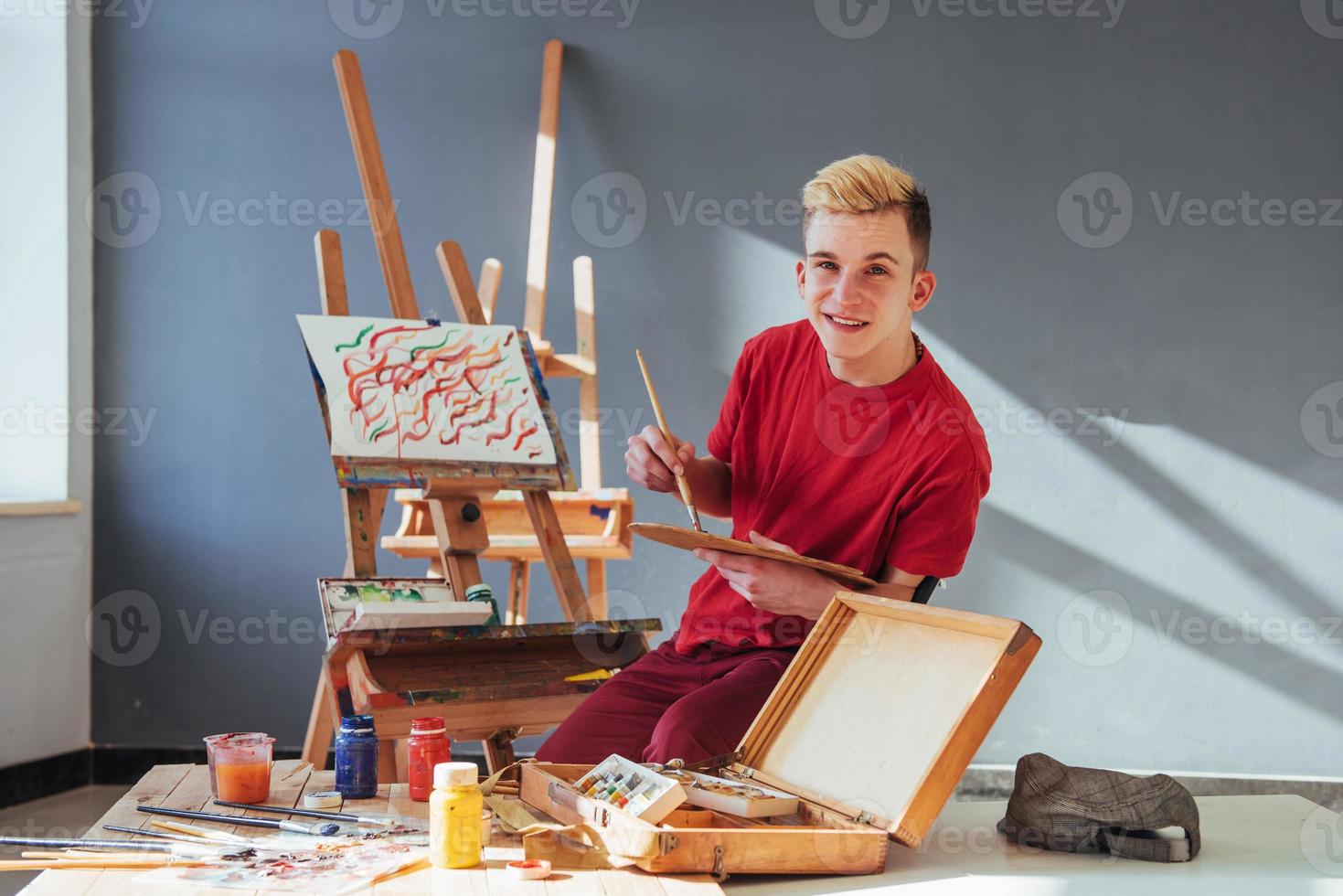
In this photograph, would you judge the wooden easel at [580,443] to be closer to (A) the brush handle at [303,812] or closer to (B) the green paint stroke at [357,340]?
(B) the green paint stroke at [357,340]

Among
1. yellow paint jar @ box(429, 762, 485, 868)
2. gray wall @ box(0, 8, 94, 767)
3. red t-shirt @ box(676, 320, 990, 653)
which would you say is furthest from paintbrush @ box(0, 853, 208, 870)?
gray wall @ box(0, 8, 94, 767)

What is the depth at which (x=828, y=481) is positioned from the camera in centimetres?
216

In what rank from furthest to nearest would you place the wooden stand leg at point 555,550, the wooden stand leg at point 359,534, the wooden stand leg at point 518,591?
the wooden stand leg at point 518,591, the wooden stand leg at point 555,550, the wooden stand leg at point 359,534

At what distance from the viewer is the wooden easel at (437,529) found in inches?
94.0

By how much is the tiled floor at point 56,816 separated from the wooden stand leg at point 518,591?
121 cm

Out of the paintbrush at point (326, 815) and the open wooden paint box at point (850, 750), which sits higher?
the open wooden paint box at point (850, 750)

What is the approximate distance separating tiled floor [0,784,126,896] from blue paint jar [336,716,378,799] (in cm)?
138

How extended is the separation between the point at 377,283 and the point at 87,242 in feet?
3.05

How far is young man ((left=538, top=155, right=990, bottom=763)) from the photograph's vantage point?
80.4 inches

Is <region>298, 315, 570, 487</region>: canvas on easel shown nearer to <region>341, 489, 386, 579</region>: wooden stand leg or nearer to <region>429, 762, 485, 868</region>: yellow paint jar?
<region>341, 489, 386, 579</region>: wooden stand leg

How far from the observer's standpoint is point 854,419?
85.5 inches

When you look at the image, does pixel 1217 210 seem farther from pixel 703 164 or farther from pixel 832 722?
pixel 832 722

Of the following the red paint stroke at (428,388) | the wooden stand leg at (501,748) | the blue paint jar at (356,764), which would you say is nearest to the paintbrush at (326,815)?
the blue paint jar at (356,764)

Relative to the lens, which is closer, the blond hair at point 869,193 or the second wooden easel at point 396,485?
the blond hair at point 869,193
